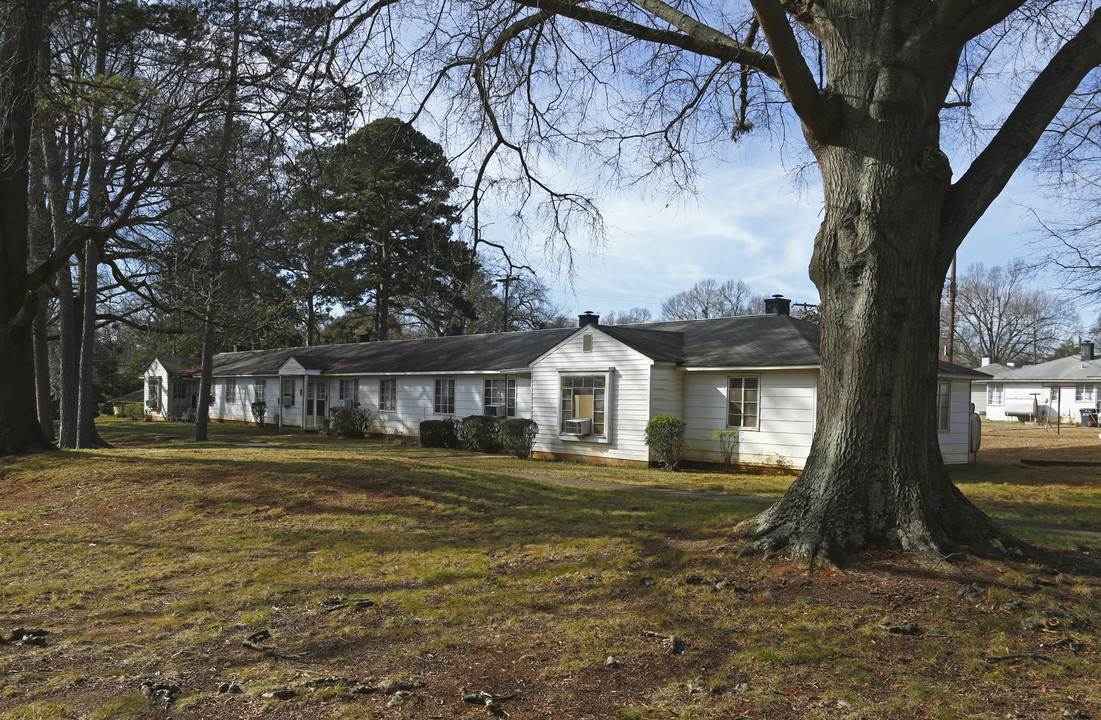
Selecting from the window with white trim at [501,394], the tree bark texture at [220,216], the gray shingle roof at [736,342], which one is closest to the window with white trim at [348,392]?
the tree bark texture at [220,216]

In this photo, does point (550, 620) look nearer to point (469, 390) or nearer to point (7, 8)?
point (7, 8)

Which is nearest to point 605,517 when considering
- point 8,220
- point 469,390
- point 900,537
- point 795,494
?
point 795,494

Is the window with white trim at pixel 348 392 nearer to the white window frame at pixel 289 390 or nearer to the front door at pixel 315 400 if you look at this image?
the front door at pixel 315 400

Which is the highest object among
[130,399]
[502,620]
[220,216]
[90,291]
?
[220,216]

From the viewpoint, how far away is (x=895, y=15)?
651 centimetres

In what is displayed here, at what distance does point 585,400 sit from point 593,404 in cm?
30

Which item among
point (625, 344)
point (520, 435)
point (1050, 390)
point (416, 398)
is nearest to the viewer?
point (625, 344)

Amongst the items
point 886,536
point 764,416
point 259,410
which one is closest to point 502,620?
point 886,536

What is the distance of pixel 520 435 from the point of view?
1991cm

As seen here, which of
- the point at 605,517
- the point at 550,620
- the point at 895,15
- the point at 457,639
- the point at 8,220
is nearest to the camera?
the point at 457,639

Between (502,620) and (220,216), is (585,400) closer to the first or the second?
(220,216)

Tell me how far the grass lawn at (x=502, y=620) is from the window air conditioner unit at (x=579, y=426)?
9.40 metres

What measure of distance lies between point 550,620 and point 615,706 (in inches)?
55.2

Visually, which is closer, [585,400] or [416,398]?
[585,400]
